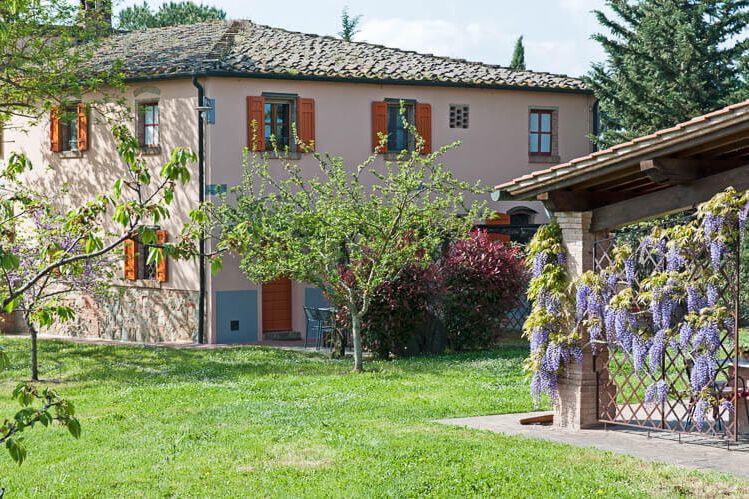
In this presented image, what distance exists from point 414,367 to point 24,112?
13.5 metres

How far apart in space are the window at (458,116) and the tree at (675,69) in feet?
10.2

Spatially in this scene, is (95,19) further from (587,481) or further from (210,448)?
(587,481)

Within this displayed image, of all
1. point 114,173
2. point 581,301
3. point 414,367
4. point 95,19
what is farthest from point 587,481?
point 95,19

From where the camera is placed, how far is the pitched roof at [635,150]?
30.2ft

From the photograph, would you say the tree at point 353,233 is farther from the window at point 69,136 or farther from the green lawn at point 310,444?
the window at point 69,136

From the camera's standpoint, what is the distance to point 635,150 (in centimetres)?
1007

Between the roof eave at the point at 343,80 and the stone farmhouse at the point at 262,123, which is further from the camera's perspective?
the stone farmhouse at the point at 262,123

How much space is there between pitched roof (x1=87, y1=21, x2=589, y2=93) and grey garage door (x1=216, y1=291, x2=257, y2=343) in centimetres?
461

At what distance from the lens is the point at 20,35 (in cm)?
2134

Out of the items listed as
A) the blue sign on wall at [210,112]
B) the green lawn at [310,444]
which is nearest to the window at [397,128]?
the blue sign on wall at [210,112]

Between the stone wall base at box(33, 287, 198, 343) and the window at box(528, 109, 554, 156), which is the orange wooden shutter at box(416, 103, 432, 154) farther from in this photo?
the stone wall base at box(33, 287, 198, 343)

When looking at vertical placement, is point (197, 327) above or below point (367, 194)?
below

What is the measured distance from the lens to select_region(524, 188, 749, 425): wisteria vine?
32.7 feet

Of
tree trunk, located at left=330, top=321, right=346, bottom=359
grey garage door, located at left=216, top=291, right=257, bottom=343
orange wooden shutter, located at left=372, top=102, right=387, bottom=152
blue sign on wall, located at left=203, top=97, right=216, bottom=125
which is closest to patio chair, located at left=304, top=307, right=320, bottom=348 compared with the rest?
tree trunk, located at left=330, top=321, right=346, bottom=359
